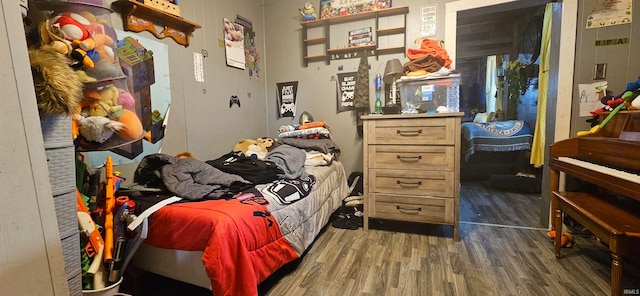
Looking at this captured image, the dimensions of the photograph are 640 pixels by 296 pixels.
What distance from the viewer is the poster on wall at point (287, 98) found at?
2902 millimetres

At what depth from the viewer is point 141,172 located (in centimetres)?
155

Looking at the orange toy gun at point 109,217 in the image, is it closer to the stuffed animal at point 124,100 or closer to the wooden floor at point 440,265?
the stuffed animal at point 124,100

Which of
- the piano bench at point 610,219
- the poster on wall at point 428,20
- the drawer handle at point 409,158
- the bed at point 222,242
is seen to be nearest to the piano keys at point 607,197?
the piano bench at point 610,219

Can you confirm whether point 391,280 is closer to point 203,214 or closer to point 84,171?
point 203,214

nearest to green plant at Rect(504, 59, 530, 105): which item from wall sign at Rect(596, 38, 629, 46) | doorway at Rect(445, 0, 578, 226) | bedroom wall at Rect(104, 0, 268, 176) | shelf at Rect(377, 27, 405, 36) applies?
doorway at Rect(445, 0, 578, 226)

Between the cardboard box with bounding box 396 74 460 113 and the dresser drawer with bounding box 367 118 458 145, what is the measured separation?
0.31 meters

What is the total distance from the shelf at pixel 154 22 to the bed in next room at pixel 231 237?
1138 mm

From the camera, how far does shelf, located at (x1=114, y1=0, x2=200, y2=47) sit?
155 cm

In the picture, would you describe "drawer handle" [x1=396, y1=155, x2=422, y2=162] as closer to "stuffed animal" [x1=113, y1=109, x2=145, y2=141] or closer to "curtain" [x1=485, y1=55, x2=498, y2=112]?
"stuffed animal" [x1=113, y1=109, x2=145, y2=141]

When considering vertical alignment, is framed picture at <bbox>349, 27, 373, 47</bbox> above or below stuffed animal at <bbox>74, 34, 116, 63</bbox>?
above

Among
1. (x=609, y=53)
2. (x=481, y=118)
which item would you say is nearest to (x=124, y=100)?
(x=609, y=53)

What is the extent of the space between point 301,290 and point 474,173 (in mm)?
3351

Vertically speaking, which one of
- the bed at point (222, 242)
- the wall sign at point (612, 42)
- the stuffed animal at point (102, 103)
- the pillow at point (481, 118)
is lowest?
the bed at point (222, 242)

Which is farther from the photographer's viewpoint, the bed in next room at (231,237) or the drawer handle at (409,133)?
the drawer handle at (409,133)
